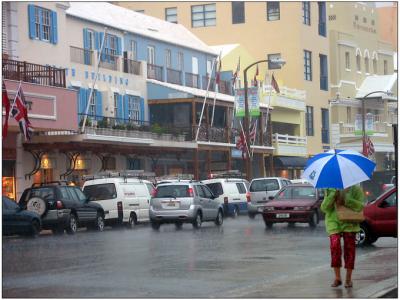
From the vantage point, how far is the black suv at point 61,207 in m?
28.8

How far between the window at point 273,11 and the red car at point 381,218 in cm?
4484

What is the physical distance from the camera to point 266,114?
2263 inches

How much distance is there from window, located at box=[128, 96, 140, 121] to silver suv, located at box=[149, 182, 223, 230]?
1500 cm

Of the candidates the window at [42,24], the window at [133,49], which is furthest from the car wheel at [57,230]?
the window at [133,49]

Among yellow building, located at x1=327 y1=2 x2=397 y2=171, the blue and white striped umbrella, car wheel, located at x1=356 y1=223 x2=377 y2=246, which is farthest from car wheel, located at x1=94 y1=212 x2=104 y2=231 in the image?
yellow building, located at x1=327 y1=2 x2=397 y2=171

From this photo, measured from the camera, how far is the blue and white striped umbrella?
42.2ft

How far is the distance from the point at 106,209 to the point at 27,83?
5.14m

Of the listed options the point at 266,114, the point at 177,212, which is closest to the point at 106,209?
the point at 177,212

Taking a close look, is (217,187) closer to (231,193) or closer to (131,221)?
(231,193)

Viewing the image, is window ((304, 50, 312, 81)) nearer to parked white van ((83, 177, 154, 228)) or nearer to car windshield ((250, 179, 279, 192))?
car windshield ((250, 179, 279, 192))

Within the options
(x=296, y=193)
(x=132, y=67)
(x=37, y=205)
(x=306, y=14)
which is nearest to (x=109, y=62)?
(x=132, y=67)

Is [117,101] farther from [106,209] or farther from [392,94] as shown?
[392,94]

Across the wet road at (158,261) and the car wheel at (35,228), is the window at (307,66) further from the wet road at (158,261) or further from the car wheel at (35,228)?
the car wheel at (35,228)

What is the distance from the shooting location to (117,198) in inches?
1284
